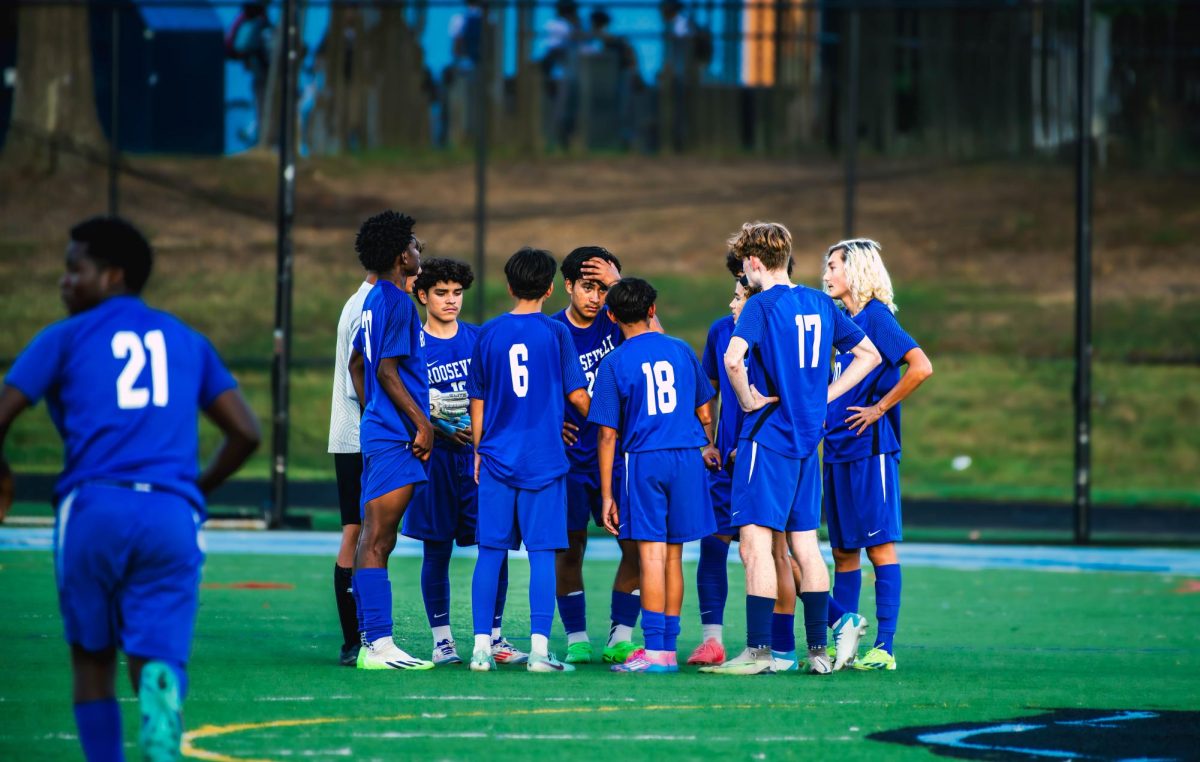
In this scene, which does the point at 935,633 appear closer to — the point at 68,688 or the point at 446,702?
the point at 446,702

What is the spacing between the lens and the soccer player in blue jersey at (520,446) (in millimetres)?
7934

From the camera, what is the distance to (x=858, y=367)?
8.12 meters

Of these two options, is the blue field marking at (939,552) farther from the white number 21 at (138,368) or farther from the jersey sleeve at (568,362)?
the white number 21 at (138,368)

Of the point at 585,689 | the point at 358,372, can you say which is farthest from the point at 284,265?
the point at 585,689

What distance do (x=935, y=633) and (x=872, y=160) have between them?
2065cm

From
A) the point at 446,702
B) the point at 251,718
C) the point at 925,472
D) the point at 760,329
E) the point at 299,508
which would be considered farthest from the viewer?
the point at 925,472

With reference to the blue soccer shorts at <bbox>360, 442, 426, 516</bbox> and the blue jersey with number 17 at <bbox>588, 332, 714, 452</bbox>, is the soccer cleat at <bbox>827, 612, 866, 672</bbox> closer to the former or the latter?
the blue jersey with number 17 at <bbox>588, 332, 714, 452</bbox>

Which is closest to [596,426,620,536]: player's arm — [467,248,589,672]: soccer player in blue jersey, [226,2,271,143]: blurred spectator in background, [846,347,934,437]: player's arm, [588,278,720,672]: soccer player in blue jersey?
[588,278,720,672]: soccer player in blue jersey

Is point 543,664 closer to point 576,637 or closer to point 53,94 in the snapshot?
point 576,637

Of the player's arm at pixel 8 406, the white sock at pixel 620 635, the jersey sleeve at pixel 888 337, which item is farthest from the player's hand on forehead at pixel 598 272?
the player's arm at pixel 8 406

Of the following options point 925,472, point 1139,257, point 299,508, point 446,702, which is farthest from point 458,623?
point 1139,257

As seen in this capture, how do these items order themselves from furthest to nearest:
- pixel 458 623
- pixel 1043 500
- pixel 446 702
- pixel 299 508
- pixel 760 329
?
pixel 1043 500 < pixel 299 508 < pixel 458 623 < pixel 760 329 < pixel 446 702

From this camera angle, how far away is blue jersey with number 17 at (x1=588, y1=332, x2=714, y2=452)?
26.5 ft

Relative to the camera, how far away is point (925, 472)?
23750 millimetres
